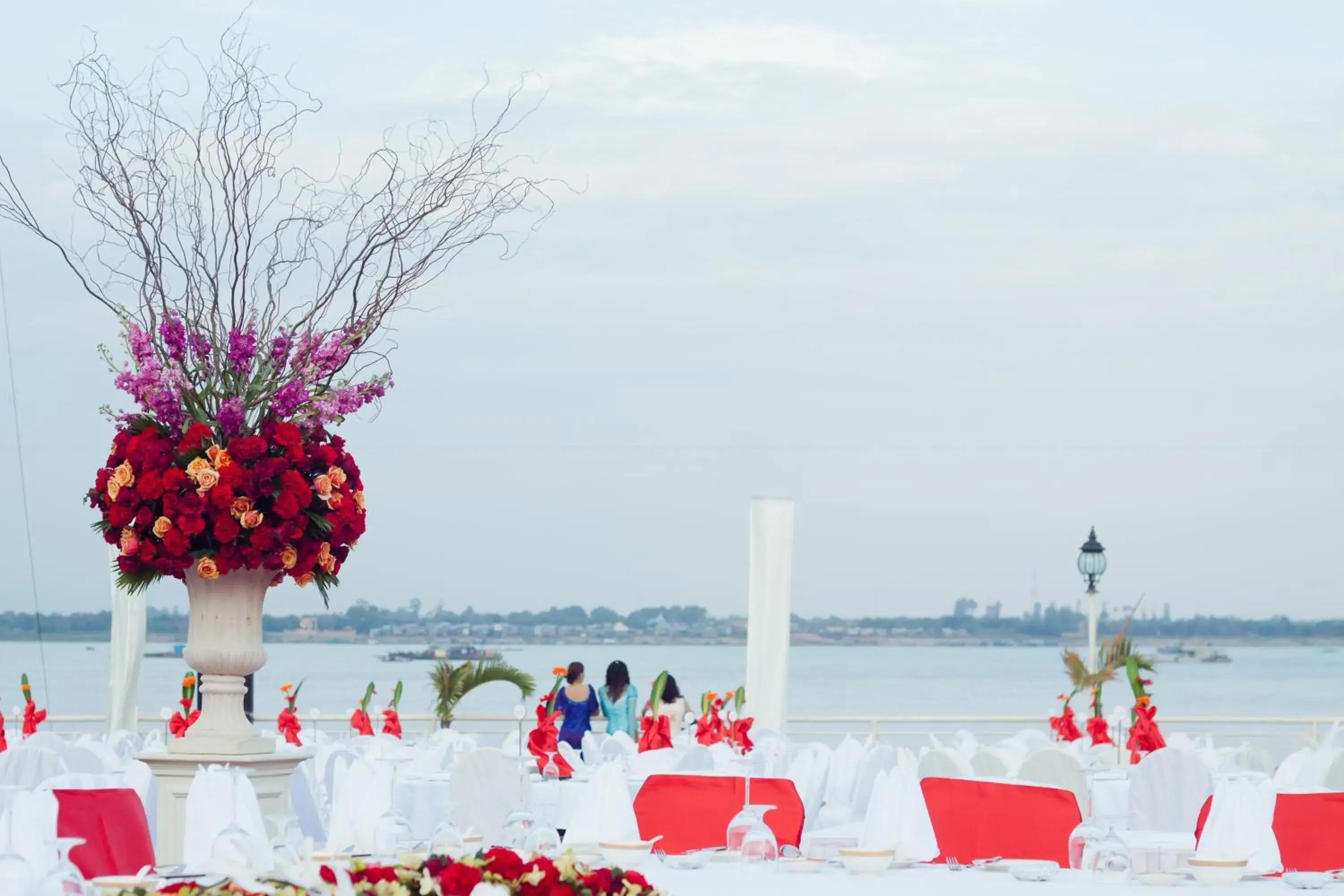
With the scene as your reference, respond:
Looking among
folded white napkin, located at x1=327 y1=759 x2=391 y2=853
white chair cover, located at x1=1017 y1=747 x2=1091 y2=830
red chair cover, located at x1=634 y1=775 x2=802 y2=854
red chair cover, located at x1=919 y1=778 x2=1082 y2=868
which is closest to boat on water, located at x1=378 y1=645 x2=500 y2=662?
white chair cover, located at x1=1017 y1=747 x2=1091 y2=830

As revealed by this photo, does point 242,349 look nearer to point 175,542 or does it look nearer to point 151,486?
point 151,486

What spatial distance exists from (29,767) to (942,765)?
4.12 metres

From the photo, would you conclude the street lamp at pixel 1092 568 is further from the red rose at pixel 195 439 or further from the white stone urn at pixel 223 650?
the red rose at pixel 195 439

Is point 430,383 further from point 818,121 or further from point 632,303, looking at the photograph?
point 818,121

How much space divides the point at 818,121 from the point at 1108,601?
67.5ft

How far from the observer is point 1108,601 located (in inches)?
1512

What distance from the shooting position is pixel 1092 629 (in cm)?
1541

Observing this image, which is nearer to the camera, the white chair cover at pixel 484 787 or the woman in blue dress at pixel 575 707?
the white chair cover at pixel 484 787

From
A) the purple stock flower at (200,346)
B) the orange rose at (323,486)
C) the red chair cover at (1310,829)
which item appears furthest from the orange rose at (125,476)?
the red chair cover at (1310,829)

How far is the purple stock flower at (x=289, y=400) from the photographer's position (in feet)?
18.1

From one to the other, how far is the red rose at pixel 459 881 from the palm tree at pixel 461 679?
35.9 feet

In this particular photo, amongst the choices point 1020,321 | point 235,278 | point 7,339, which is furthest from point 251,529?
point 1020,321

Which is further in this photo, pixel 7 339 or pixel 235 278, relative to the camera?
pixel 7 339

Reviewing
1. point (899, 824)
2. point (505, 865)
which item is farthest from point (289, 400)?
point (505, 865)
